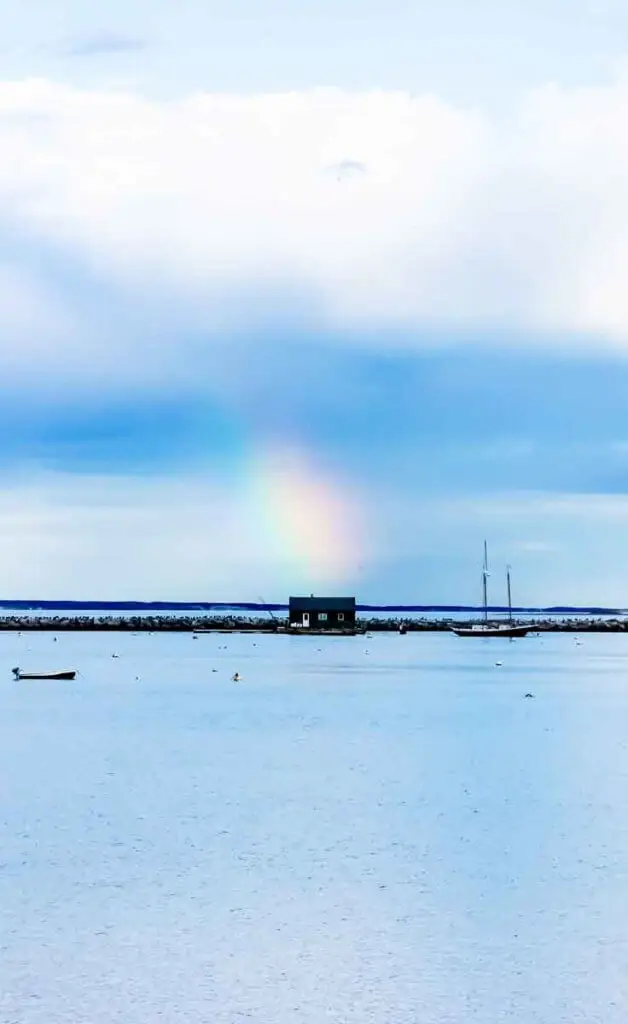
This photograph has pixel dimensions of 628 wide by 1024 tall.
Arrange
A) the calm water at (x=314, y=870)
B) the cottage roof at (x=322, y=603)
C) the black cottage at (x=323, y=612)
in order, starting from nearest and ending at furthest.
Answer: the calm water at (x=314, y=870) → the cottage roof at (x=322, y=603) → the black cottage at (x=323, y=612)

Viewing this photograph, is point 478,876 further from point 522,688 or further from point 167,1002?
point 522,688

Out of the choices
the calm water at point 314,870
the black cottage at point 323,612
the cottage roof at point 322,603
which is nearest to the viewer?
the calm water at point 314,870

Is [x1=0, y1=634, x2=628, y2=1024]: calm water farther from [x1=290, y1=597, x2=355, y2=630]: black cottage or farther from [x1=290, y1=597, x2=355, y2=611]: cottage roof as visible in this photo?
[x1=290, y1=597, x2=355, y2=630]: black cottage

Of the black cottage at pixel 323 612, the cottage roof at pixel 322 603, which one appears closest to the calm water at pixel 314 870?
the cottage roof at pixel 322 603

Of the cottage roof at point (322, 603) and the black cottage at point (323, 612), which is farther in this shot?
the black cottage at point (323, 612)

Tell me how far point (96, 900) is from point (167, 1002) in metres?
7.04

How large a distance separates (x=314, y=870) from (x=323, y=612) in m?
150

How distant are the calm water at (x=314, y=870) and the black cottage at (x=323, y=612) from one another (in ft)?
349

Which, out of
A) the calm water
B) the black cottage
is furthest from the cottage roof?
the calm water

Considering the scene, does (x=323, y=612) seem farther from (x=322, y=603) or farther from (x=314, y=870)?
(x=314, y=870)

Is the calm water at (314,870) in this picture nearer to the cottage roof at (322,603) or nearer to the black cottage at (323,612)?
the cottage roof at (322,603)

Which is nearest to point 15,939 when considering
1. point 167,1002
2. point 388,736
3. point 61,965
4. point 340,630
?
point 61,965

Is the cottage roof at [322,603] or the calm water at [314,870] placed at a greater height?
the cottage roof at [322,603]

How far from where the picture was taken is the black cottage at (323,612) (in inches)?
6939
